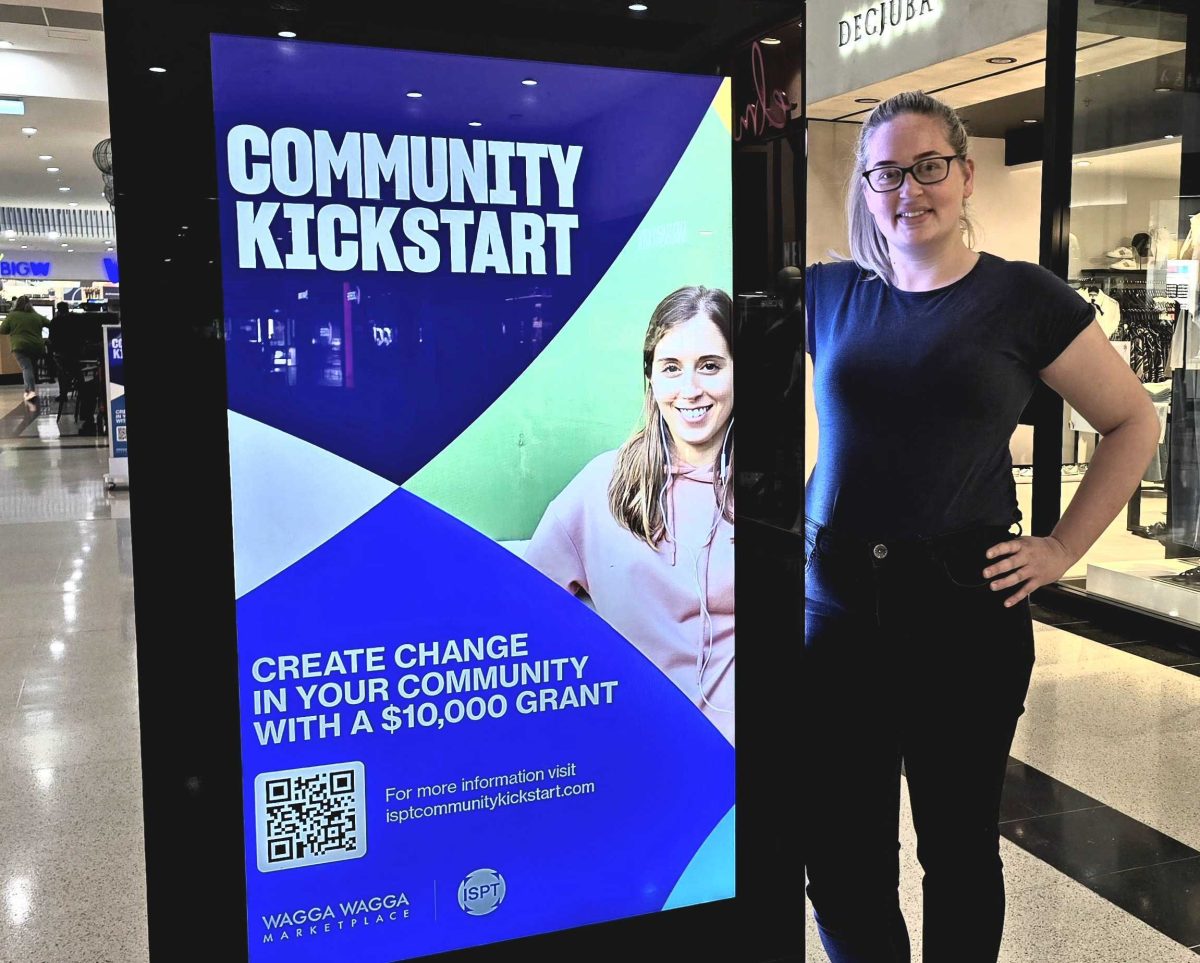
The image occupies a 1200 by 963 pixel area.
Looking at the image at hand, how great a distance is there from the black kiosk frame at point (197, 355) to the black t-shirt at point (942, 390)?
1.24 feet

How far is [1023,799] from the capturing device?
301cm

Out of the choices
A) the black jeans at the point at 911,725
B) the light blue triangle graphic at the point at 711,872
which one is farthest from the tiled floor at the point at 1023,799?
the light blue triangle graphic at the point at 711,872

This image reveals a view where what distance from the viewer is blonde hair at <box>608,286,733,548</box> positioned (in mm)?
1251

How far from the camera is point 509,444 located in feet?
3.97

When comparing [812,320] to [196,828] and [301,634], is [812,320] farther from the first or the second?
[196,828]

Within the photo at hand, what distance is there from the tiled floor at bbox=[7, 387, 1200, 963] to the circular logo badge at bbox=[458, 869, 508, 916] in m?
1.20

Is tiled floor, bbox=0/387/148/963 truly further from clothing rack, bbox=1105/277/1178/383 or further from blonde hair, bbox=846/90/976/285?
clothing rack, bbox=1105/277/1178/383

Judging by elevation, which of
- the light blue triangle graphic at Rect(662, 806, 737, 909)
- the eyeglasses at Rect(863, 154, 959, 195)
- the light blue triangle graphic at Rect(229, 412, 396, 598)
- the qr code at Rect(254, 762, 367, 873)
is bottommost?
the light blue triangle graphic at Rect(662, 806, 737, 909)

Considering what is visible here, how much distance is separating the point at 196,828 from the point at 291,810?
0.10 metres

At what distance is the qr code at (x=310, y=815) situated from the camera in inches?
45.5

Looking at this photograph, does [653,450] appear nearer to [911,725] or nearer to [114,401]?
[911,725]

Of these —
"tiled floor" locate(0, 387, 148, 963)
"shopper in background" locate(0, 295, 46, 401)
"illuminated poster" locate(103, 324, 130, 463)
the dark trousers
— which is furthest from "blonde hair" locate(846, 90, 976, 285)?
the dark trousers

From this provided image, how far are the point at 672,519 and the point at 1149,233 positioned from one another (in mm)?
4444

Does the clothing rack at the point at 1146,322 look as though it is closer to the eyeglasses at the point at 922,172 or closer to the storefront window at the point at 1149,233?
the storefront window at the point at 1149,233
